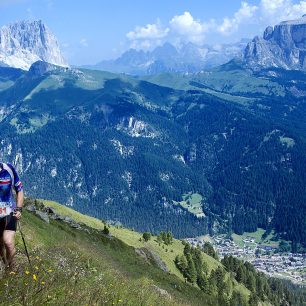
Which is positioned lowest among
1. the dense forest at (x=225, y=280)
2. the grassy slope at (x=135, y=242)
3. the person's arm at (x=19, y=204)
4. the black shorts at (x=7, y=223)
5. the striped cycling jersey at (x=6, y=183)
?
the dense forest at (x=225, y=280)

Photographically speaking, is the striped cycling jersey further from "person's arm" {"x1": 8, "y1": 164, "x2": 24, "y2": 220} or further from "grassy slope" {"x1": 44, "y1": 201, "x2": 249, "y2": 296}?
"grassy slope" {"x1": 44, "y1": 201, "x2": 249, "y2": 296}

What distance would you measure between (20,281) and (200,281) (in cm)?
8067

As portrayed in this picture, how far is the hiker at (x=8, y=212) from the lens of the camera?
564 inches

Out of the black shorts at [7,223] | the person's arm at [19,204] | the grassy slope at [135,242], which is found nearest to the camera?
the black shorts at [7,223]

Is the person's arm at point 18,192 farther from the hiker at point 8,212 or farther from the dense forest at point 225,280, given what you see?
the dense forest at point 225,280

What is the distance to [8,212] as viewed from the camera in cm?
1462

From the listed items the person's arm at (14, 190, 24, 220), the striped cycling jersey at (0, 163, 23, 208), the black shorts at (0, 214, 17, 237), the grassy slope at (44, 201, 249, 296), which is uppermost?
the striped cycling jersey at (0, 163, 23, 208)

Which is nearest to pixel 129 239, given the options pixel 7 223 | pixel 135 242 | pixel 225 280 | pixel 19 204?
pixel 135 242

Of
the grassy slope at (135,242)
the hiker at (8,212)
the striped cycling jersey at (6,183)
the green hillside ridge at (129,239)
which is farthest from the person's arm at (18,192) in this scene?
the green hillside ridge at (129,239)

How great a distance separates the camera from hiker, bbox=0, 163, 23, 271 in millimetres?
14336

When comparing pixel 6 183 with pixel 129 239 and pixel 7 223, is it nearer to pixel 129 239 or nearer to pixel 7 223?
pixel 7 223

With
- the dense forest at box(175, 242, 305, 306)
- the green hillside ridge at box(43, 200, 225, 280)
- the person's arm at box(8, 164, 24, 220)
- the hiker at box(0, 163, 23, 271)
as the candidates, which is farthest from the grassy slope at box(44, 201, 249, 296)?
the hiker at box(0, 163, 23, 271)

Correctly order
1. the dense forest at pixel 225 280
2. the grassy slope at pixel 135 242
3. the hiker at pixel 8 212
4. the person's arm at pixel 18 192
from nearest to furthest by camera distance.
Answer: the hiker at pixel 8 212 → the person's arm at pixel 18 192 → the dense forest at pixel 225 280 → the grassy slope at pixel 135 242

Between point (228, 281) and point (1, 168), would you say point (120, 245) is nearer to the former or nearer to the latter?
point (228, 281)
